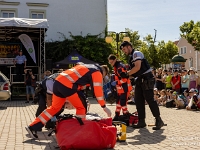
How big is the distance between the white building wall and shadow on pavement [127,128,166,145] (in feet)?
65.0

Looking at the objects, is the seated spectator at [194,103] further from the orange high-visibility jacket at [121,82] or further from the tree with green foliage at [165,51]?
the tree with green foliage at [165,51]

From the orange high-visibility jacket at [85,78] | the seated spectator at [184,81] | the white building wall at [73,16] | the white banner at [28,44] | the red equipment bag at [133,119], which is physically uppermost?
the white building wall at [73,16]

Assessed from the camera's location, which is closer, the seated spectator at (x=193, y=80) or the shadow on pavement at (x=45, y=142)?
the shadow on pavement at (x=45, y=142)

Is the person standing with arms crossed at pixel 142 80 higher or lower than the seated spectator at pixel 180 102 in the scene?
higher

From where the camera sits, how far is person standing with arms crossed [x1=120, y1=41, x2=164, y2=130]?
27.1 feet

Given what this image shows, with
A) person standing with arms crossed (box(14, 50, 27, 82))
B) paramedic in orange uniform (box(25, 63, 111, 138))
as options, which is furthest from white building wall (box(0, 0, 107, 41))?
paramedic in orange uniform (box(25, 63, 111, 138))

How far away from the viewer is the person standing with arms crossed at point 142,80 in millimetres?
8258

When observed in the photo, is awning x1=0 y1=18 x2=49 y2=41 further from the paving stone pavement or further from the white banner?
the paving stone pavement

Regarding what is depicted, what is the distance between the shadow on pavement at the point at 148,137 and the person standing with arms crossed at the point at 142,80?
413 millimetres

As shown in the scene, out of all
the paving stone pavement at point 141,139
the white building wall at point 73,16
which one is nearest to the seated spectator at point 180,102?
the paving stone pavement at point 141,139

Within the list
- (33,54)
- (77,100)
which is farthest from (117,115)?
(33,54)

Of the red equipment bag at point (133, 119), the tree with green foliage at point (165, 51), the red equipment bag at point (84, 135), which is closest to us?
the red equipment bag at point (84, 135)

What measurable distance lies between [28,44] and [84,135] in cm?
1733

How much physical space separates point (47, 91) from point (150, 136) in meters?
2.42
